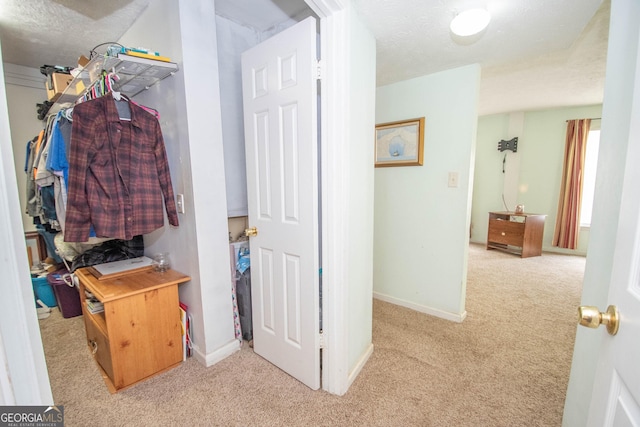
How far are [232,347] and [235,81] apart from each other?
1949 millimetres

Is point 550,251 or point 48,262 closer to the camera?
point 48,262

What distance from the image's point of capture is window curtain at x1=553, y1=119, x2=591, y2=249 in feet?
13.2

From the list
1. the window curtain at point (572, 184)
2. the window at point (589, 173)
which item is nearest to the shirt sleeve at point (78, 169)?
the window curtain at point (572, 184)

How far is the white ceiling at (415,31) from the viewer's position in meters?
1.49

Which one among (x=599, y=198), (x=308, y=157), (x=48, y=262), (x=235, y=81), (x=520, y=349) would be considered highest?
(x=235, y=81)

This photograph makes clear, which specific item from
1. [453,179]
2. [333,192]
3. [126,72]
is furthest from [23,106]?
[453,179]

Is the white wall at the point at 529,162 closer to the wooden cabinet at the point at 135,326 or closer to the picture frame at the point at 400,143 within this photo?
the picture frame at the point at 400,143

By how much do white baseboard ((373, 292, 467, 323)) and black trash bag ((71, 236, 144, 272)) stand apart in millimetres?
2298

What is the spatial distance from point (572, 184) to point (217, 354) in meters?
5.34

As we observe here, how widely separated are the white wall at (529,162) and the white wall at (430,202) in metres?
3.14

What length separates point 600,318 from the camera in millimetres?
621

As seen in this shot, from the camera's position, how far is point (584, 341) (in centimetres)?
101

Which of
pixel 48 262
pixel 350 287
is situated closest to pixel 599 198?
pixel 350 287

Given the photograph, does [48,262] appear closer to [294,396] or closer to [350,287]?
[294,396]
